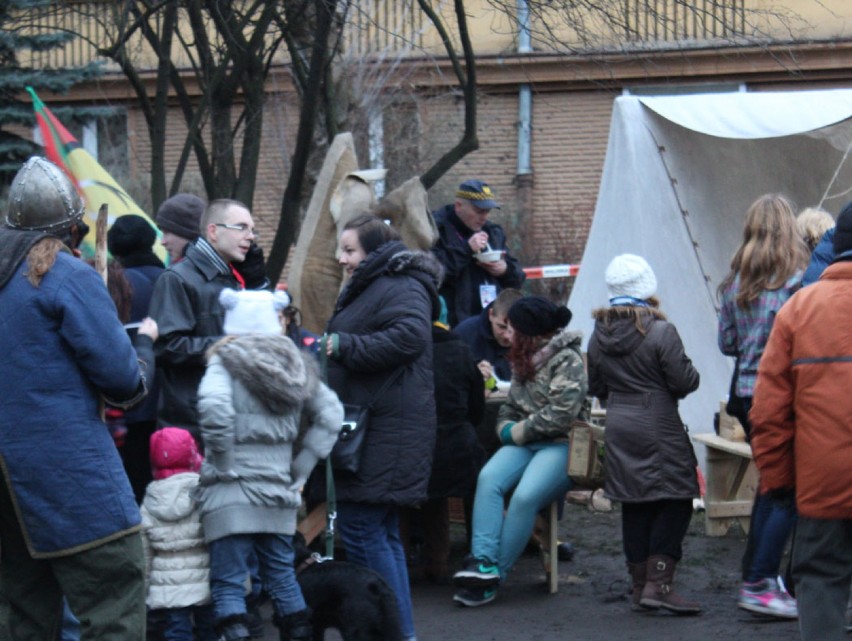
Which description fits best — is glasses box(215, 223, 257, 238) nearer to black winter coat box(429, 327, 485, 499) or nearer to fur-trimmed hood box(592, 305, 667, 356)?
black winter coat box(429, 327, 485, 499)

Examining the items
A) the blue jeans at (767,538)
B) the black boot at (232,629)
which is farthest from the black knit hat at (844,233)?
the black boot at (232,629)

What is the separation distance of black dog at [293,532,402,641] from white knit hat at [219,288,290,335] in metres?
0.98

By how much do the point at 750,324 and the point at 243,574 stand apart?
2.73m

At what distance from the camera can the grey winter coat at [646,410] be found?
6617mm

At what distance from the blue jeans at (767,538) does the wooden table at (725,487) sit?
74.1 inches

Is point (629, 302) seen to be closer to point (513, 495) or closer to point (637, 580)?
point (513, 495)

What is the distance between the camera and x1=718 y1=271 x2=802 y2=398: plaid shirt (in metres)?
6.55

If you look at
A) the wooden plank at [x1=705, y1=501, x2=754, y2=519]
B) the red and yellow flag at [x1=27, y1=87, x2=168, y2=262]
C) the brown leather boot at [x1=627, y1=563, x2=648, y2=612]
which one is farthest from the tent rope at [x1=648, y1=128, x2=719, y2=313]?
the red and yellow flag at [x1=27, y1=87, x2=168, y2=262]

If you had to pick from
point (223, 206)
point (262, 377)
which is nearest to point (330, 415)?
point (262, 377)

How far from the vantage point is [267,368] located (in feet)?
17.4

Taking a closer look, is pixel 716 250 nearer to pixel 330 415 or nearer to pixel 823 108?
pixel 823 108

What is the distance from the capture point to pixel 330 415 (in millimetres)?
5500

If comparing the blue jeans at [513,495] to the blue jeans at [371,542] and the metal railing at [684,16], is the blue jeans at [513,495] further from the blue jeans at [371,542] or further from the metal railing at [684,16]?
the metal railing at [684,16]

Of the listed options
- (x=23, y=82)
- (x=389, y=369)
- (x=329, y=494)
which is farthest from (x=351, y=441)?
(x=23, y=82)
